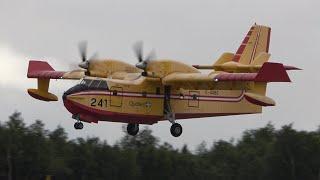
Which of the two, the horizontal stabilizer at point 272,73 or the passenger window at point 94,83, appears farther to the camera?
the passenger window at point 94,83

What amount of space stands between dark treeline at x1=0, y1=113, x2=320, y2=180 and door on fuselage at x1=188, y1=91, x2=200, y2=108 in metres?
29.7

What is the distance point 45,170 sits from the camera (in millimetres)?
93062

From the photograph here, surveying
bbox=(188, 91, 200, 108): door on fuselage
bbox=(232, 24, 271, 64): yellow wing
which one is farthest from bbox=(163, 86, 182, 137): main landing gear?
bbox=(232, 24, 271, 64): yellow wing

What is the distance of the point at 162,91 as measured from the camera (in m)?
62.5

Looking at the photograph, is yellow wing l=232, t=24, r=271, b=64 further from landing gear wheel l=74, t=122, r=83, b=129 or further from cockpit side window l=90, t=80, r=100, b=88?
landing gear wheel l=74, t=122, r=83, b=129

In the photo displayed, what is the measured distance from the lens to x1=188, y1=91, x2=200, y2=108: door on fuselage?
63188 mm

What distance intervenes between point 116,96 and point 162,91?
287 cm

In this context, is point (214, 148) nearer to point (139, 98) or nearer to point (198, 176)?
point (198, 176)


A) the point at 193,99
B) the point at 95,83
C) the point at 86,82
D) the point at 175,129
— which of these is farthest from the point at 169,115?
the point at 86,82

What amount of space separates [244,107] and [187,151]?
4243 centimetres

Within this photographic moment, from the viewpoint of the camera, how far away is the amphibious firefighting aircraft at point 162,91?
59938mm

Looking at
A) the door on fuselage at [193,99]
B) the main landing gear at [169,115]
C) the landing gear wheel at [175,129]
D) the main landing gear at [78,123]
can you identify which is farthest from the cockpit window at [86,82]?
the door on fuselage at [193,99]

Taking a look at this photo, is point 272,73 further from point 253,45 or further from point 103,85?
point 253,45

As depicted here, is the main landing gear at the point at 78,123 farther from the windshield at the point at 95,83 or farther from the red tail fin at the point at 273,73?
the red tail fin at the point at 273,73
